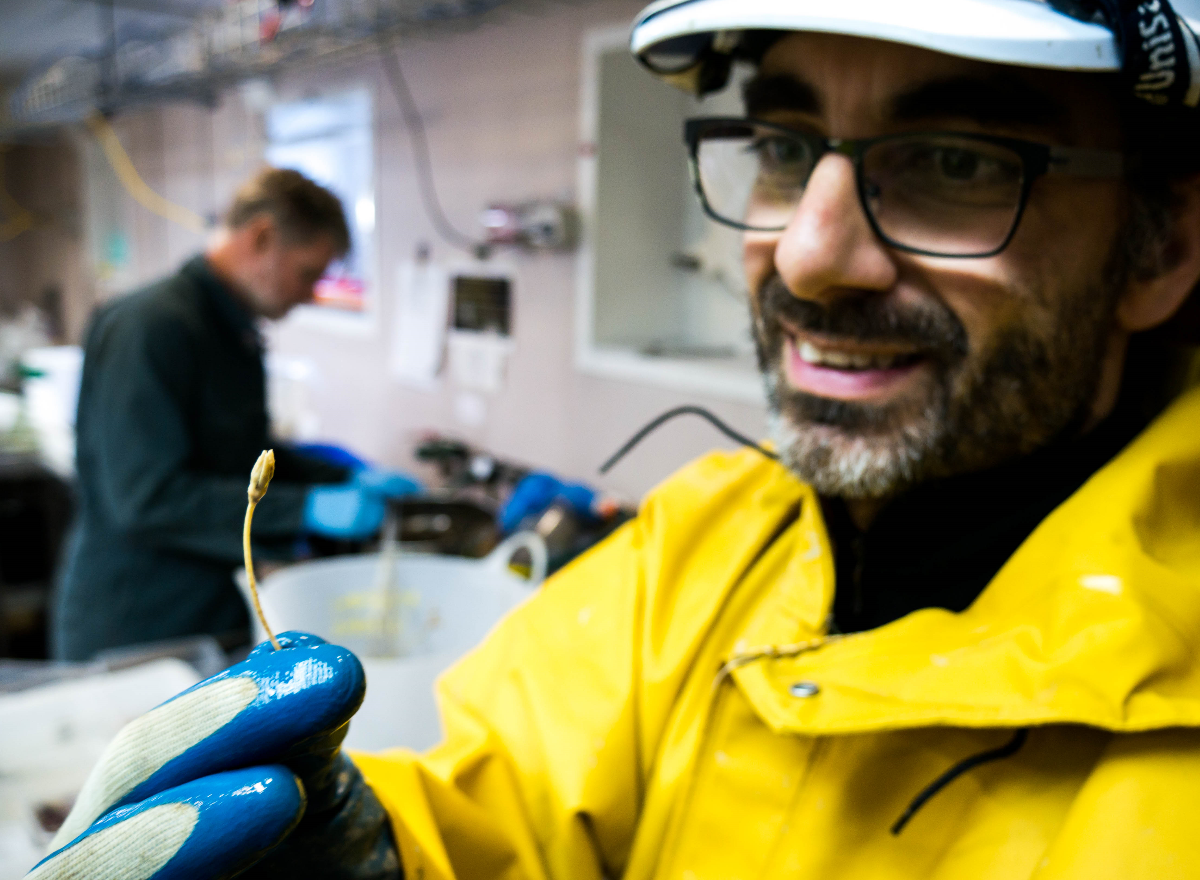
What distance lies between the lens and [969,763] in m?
0.56

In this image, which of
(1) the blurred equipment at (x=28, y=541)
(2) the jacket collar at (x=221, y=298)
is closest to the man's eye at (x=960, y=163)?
(2) the jacket collar at (x=221, y=298)

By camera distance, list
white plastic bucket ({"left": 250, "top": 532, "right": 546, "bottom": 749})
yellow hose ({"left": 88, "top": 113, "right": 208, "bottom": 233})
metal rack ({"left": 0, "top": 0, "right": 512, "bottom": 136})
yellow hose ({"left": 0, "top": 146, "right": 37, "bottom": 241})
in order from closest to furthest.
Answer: white plastic bucket ({"left": 250, "top": 532, "right": 546, "bottom": 749}) < metal rack ({"left": 0, "top": 0, "right": 512, "bottom": 136}) < yellow hose ({"left": 88, "top": 113, "right": 208, "bottom": 233}) < yellow hose ({"left": 0, "top": 146, "right": 37, "bottom": 241})

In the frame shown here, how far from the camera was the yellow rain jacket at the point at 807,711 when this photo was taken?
0.51 meters

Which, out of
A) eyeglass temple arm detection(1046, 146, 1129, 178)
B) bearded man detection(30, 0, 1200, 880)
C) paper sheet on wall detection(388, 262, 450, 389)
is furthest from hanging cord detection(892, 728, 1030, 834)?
paper sheet on wall detection(388, 262, 450, 389)

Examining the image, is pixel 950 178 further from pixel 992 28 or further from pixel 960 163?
pixel 992 28

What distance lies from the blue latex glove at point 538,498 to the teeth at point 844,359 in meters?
1.10

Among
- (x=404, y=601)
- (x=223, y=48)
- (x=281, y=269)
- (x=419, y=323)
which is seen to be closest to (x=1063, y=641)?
(x=404, y=601)

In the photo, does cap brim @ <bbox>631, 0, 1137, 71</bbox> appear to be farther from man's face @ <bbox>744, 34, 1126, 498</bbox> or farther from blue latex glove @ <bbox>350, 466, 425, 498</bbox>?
blue latex glove @ <bbox>350, 466, 425, 498</bbox>

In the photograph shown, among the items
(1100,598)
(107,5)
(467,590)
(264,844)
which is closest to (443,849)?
(264,844)

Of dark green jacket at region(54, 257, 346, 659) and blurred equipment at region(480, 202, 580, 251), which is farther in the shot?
blurred equipment at region(480, 202, 580, 251)

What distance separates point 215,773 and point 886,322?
23.8 inches

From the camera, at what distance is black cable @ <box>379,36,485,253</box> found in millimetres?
2438

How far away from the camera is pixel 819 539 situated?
0.74 meters

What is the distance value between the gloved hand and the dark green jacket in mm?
1188
